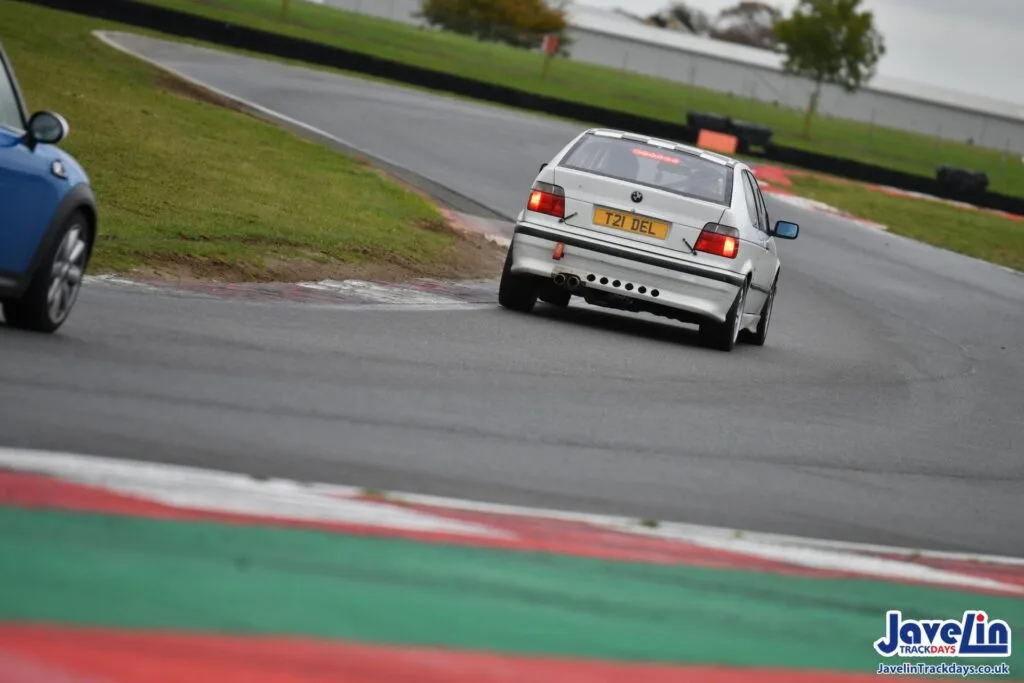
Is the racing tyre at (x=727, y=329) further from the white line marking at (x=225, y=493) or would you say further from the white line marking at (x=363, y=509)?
the white line marking at (x=225, y=493)

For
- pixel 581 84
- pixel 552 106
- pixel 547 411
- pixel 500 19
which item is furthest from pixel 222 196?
pixel 500 19

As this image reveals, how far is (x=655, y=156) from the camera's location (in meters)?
13.0

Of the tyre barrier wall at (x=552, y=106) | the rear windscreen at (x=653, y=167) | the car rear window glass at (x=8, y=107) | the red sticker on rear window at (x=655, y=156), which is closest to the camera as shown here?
the car rear window glass at (x=8, y=107)

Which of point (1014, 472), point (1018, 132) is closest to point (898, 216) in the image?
point (1014, 472)

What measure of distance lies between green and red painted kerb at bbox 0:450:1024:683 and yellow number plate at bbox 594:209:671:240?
20.0 ft

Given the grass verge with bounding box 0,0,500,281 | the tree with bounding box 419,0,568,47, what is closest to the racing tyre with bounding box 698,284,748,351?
the grass verge with bounding box 0,0,500,281

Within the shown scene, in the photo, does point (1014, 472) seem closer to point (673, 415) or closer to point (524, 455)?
point (673, 415)

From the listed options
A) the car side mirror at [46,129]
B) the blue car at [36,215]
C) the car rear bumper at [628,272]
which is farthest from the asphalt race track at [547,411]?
the car side mirror at [46,129]

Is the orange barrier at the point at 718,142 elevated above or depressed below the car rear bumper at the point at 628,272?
below

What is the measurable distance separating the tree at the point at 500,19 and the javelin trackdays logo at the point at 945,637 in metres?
102

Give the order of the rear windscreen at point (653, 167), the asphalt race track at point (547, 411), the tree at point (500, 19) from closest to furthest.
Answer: the asphalt race track at point (547, 411) → the rear windscreen at point (653, 167) → the tree at point (500, 19)

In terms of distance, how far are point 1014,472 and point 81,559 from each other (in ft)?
21.2

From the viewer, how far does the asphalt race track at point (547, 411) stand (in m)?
6.76

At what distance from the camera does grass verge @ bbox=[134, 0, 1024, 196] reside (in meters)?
64.3
